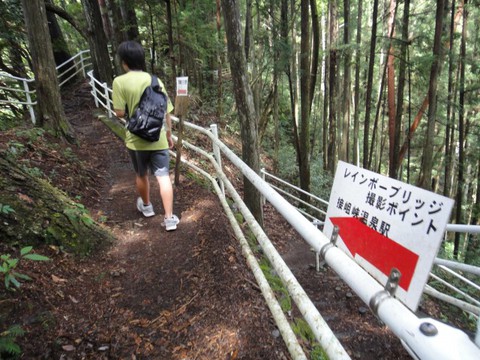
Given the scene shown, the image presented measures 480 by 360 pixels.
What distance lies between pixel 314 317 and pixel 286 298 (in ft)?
6.36

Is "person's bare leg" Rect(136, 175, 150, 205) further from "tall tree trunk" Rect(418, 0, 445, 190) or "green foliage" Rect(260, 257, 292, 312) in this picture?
"tall tree trunk" Rect(418, 0, 445, 190)

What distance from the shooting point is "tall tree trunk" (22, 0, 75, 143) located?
569 centimetres

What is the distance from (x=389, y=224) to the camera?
103cm

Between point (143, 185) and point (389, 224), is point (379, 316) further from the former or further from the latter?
point (143, 185)

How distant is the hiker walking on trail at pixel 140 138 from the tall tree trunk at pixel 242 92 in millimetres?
922

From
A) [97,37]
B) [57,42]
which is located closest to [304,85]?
[97,37]

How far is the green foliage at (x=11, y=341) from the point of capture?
1.70m

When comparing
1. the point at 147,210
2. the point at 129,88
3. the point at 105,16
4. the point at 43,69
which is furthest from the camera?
the point at 105,16

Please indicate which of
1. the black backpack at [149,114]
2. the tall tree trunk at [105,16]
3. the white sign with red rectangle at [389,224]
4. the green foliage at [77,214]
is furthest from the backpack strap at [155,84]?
the tall tree trunk at [105,16]

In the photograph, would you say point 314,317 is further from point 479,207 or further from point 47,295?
point 479,207

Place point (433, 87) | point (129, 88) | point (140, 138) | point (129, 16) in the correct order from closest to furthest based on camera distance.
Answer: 1. point (129, 88)
2. point (140, 138)
3. point (433, 87)
4. point (129, 16)

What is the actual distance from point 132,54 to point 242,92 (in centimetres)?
137

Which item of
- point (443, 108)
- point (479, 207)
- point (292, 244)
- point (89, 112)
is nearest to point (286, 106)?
point (443, 108)

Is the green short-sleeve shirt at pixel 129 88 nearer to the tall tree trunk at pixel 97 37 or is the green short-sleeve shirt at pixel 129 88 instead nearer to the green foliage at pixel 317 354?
the green foliage at pixel 317 354
